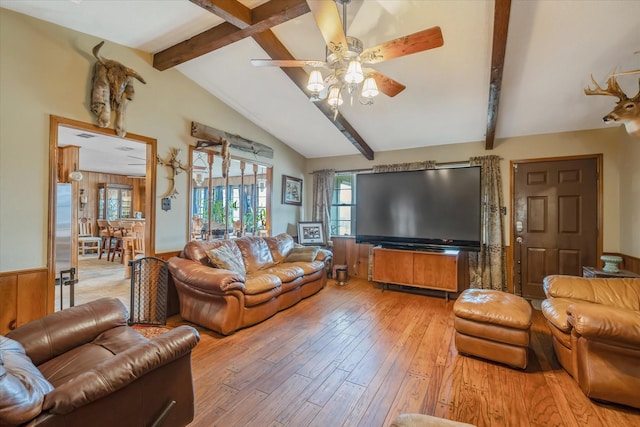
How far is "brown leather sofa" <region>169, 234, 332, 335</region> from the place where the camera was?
9.53ft

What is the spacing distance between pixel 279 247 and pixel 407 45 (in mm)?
3385

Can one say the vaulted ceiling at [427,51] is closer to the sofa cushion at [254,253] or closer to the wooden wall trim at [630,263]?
the wooden wall trim at [630,263]

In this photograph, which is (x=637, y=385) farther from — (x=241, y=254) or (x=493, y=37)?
(x=241, y=254)

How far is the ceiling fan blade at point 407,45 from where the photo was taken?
188cm

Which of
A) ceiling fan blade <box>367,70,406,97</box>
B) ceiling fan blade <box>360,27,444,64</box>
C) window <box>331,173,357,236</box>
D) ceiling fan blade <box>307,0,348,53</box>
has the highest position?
ceiling fan blade <box>307,0,348,53</box>

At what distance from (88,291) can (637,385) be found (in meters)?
6.01

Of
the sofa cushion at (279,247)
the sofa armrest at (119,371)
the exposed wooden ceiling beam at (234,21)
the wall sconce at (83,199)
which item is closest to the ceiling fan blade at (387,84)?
the exposed wooden ceiling beam at (234,21)

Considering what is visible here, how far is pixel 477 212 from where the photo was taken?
13.5 ft

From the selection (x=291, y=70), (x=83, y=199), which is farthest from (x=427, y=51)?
(x=83, y=199)

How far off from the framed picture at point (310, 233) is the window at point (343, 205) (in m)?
0.36

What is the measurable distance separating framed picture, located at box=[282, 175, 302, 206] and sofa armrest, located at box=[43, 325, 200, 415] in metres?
4.11

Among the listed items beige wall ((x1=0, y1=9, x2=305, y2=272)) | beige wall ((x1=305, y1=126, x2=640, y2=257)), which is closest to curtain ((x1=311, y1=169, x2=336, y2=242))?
beige wall ((x1=305, y1=126, x2=640, y2=257))

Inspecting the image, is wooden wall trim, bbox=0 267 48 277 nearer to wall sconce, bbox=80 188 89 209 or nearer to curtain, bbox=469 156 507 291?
curtain, bbox=469 156 507 291

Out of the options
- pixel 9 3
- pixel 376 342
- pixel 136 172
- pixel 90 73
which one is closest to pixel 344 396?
pixel 376 342
